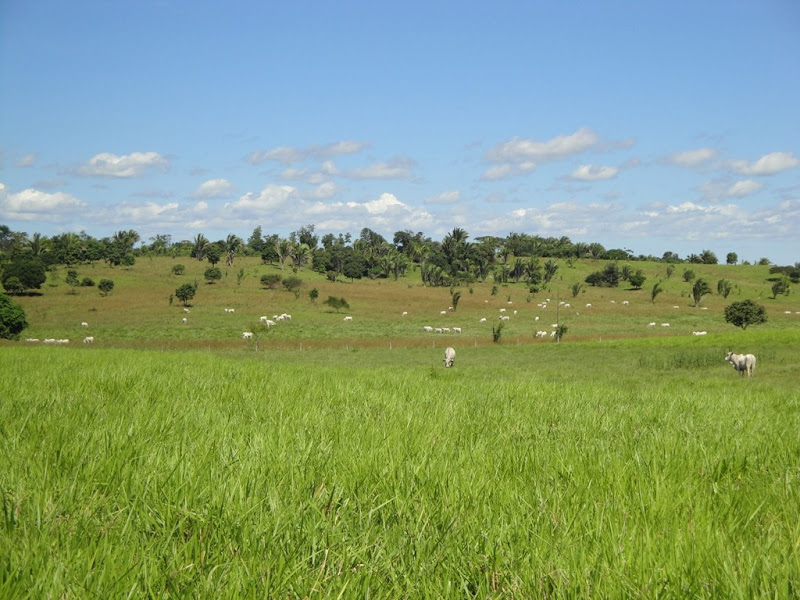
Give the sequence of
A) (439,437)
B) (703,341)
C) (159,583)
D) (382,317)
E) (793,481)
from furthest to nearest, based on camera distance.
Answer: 1. (382,317)
2. (703,341)
3. (439,437)
4. (793,481)
5. (159,583)

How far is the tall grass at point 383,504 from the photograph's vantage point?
8.04 feet

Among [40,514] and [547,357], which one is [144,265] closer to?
[547,357]

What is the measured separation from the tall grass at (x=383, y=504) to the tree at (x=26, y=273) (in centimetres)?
9775

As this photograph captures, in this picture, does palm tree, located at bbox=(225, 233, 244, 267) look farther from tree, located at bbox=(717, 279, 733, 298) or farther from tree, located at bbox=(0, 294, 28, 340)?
tree, located at bbox=(717, 279, 733, 298)

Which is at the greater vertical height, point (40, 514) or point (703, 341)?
point (40, 514)

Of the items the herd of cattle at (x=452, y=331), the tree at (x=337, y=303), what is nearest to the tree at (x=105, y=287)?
the herd of cattle at (x=452, y=331)

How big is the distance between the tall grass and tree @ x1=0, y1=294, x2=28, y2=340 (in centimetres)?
6240

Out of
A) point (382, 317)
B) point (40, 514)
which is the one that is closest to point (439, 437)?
point (40, 514)

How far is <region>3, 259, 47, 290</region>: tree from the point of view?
89438mm

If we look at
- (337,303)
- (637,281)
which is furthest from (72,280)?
(637,281)

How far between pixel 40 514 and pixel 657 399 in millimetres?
9651

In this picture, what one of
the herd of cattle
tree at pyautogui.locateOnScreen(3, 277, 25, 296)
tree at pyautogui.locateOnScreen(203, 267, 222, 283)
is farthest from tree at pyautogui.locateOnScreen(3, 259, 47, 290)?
tree at pyautogui.locateOnScreen(203, 267, 222, 283)

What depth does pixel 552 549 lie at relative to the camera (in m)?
2.85

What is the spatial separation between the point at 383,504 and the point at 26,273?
10360 cm
